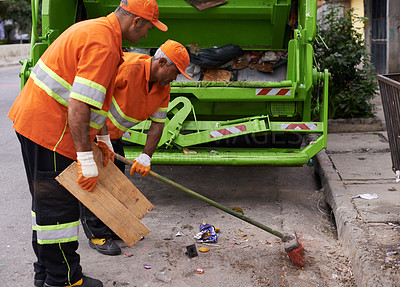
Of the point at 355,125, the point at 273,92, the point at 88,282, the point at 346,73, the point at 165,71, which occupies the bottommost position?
the point at 355,125

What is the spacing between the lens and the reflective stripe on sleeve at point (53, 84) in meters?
2.72

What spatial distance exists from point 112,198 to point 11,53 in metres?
20.1

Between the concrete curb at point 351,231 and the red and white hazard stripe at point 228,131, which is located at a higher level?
the red and white hazard stripe at point 228,131

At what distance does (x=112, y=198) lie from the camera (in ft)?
9.80

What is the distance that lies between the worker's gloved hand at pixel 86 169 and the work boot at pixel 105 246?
969 millimetres

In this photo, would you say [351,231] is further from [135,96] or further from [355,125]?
[355,125]

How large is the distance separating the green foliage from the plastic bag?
65.0 inches

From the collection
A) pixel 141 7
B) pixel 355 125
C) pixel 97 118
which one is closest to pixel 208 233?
pixel 97 118

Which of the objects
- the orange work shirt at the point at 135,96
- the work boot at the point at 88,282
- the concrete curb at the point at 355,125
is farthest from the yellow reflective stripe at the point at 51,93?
the concrete curb at the point at 355,125

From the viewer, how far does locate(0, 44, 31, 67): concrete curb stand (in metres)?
20.5

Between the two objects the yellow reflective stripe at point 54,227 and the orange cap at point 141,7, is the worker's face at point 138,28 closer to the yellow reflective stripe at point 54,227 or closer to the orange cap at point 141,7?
the orange cap at point 141,7

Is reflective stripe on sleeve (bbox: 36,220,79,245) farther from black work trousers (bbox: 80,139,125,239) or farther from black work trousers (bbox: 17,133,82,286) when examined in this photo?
black work trousers (bbox: 80,139,125,239)

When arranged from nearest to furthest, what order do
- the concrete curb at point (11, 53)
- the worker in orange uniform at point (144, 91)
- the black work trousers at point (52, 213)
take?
the black work trousers at point (52, 213) < the worker in orange uniform at point (144, 91) < the concrete curb at point (11, 53)

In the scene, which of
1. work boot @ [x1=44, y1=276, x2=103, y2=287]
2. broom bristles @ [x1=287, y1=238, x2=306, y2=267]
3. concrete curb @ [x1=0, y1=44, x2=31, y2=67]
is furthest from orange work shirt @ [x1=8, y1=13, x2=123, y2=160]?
concrete curb @ [x1=0, y1=44, x2=31, y2=67]
